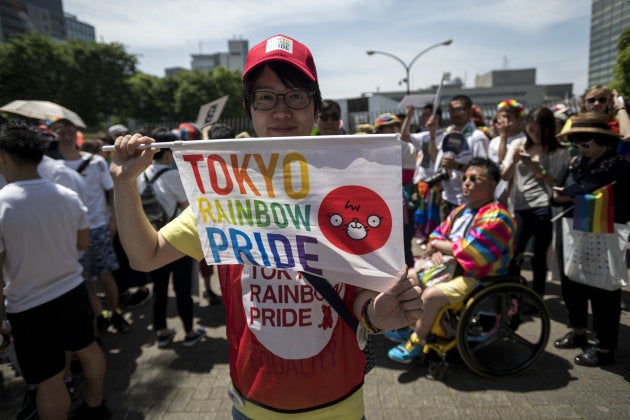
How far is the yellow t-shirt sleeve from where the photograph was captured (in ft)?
4.46

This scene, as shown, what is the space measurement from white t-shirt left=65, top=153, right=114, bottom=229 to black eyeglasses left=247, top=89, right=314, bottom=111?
138 inches

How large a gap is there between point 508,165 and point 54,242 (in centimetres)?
435

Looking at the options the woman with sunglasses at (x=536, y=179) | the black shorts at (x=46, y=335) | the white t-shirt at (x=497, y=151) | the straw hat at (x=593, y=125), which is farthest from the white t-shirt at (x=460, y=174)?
the black shorts at (x=46, y=335)

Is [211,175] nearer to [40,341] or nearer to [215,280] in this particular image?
[40,341]

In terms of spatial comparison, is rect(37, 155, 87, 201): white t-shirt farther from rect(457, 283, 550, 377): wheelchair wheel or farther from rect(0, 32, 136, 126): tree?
rect(0, 32, 136, 126): tree

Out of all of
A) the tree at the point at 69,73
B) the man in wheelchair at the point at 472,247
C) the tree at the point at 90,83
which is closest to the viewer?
the man in wheelchair at the point at 472,247

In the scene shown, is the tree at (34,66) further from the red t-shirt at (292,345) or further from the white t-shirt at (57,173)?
the red t-shirt at (292,345)

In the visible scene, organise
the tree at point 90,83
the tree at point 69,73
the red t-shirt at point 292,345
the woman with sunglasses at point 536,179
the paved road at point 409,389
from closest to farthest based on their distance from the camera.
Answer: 1. the red t-shirt at point 292,345
2. the paved road at point 409,389
3. the woman with sunglasses at point 536,179
4. the tree at point 69,73
5. the tree at point 90,83

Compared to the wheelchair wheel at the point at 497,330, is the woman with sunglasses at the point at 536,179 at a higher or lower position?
higher

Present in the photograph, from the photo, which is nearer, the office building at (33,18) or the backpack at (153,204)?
the backpack at (153,204)

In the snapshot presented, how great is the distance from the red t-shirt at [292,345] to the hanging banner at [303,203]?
0.11 m

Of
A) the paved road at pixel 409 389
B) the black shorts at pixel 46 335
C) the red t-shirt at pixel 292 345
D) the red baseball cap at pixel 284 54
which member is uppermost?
the red baseball cap at pixel 284 54

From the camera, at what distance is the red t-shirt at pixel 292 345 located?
1209 mm

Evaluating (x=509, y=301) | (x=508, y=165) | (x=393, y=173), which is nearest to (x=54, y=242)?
(x=393, y=173)
